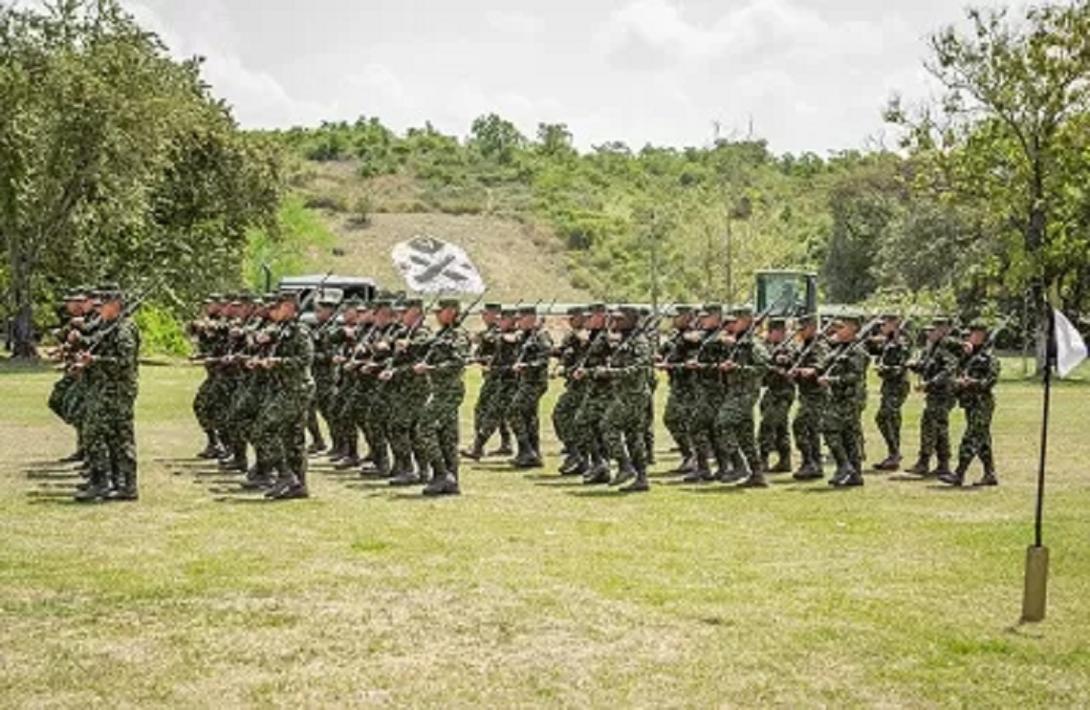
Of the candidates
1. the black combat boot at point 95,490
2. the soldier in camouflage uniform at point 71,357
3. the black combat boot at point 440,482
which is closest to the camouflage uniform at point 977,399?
the black combat boot at point 440,482

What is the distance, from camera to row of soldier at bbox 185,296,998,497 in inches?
599

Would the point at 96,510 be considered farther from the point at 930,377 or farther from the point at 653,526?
the point at 930,377

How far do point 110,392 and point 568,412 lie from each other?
19.0 ft

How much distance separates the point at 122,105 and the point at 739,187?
41.0 meters

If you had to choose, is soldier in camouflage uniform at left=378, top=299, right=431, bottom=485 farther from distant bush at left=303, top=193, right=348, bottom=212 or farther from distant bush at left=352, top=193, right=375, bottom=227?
distant bush at left=303, top=193, right=348, bottom=212

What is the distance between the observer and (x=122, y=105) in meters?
36.5

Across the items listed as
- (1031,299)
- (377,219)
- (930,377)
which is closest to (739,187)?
(377,219)

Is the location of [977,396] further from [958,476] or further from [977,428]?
[958,476]

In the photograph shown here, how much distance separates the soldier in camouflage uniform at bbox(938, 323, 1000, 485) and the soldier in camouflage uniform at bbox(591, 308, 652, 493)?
3495mm

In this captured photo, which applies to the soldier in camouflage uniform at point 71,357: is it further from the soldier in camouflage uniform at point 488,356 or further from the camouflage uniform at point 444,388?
the soldier in camouflage uniform at point 488,356

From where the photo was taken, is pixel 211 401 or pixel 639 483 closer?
pixel 639 483

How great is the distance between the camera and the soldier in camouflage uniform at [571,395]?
683 inches

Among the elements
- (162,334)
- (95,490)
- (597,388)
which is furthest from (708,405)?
(162,334)

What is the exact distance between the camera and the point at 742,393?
1622cm
